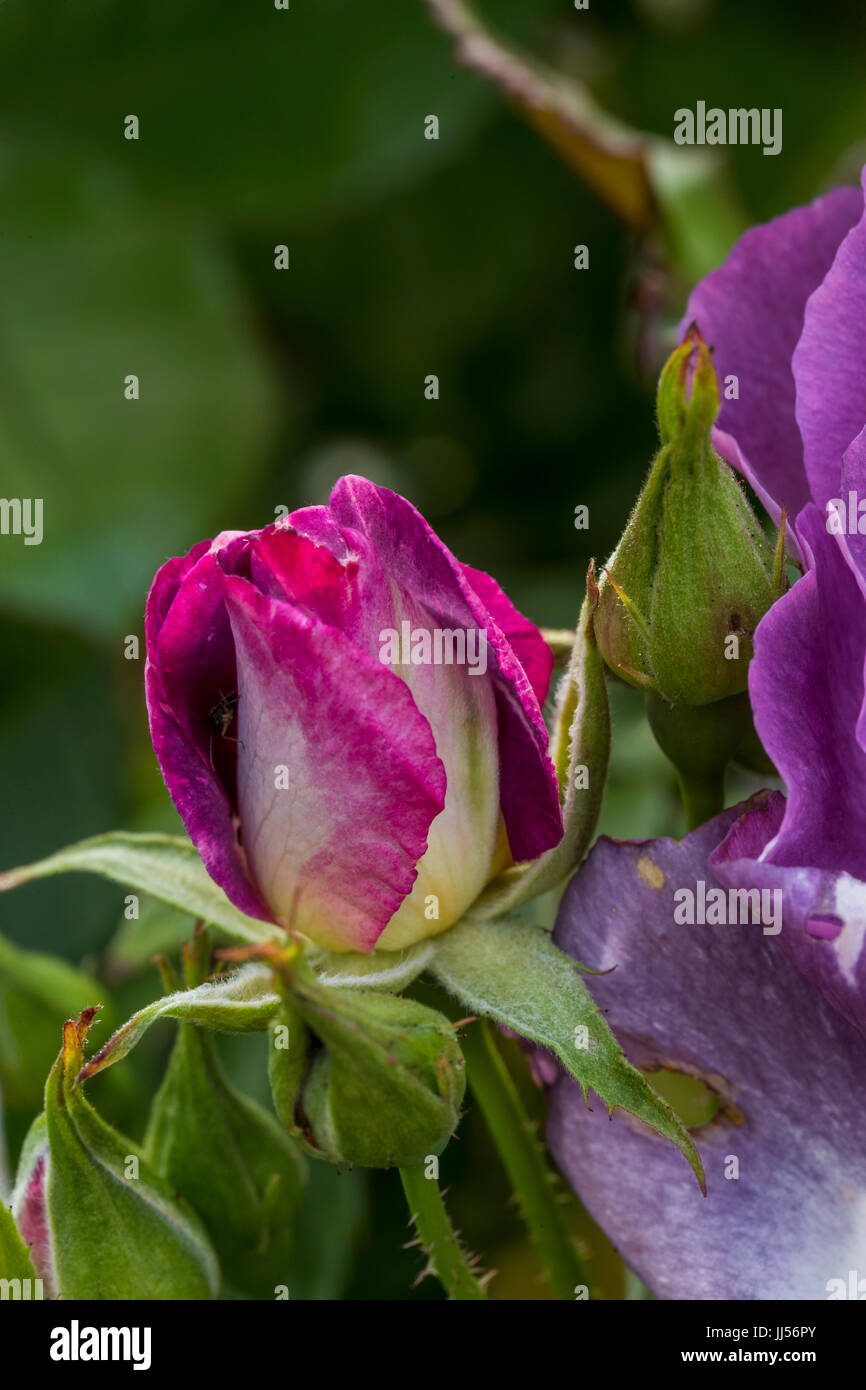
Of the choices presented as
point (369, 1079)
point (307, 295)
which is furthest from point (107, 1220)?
point (307, 295)

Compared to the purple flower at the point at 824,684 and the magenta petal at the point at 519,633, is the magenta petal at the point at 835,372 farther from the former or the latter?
the magenta petal at the point at 519,633

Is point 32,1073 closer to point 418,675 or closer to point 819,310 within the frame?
point 418,675

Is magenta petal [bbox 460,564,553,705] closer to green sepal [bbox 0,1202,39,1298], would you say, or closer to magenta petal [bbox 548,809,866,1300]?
magenta petal [bbox 548,809,866,1300]

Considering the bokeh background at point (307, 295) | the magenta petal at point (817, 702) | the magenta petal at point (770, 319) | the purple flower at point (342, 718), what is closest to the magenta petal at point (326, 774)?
the purple flower at point (342, 718)

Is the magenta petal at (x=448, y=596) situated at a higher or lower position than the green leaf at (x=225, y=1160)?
higher

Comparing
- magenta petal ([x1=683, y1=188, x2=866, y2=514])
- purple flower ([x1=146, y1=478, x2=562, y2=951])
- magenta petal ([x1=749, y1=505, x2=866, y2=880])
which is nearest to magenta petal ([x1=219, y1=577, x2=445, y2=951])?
purple flower ([x1=146, y1=478, x2=562, y2=951])

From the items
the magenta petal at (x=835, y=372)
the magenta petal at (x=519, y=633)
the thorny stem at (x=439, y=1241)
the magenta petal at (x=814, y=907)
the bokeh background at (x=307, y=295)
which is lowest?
the thorny stem at (x=439, y=1241)
